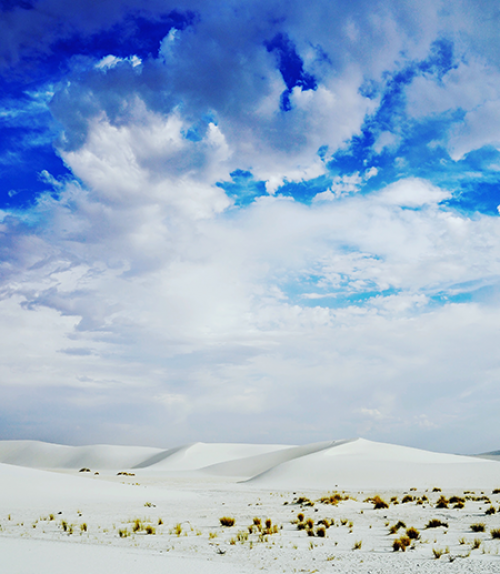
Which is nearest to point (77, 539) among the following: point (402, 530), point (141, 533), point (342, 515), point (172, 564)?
point (141, 533)

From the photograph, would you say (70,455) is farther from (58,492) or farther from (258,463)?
(58,492)

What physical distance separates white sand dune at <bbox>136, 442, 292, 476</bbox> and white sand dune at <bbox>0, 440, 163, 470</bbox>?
555cm

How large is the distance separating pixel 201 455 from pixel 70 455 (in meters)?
31.2

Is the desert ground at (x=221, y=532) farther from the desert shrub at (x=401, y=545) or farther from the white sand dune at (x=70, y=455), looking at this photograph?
the white sand dune at (x=70, y=455)

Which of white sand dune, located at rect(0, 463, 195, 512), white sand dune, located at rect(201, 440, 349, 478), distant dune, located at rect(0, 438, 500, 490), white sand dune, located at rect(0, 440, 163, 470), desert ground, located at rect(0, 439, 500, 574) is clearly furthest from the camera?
white sand dune, located at rect(0, 440, 163, 470)

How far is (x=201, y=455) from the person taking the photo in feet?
318

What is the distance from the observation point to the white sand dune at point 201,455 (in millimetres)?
87000

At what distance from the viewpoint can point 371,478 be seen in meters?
42.6

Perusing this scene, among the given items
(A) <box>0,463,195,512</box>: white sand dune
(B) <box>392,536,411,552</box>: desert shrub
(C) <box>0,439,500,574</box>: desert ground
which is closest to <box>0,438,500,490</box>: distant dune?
(C) <box>0,439,500,574</box>: desert ground

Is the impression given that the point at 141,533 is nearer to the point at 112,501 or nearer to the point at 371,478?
the point at 112,501

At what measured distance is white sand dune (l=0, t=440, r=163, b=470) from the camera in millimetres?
98688

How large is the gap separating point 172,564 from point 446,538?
784 cm

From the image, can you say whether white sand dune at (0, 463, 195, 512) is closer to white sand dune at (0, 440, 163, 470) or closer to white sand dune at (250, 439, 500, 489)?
white sand dune at (250, 439, 500, 489)

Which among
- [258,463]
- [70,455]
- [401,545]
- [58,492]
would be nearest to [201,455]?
[258,463]
